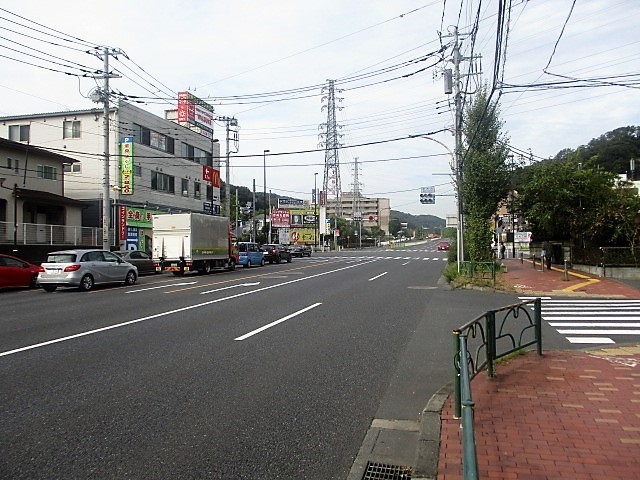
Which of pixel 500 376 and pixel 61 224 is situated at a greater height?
pixel 61 224

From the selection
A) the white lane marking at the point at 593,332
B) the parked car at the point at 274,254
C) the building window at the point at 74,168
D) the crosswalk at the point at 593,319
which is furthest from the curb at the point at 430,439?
the parked car at the point at 274,254

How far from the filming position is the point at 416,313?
13250 mm

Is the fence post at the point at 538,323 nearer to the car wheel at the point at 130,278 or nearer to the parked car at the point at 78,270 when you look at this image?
the parked car at the point at 78,270

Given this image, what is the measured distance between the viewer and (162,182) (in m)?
42.5

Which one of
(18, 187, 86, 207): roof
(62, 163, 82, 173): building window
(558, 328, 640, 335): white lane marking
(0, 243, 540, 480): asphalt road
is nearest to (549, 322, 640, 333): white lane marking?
(558, 328, 640, 335): white lane marking

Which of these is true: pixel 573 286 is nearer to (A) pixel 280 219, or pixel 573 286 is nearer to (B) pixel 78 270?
(B) pixel 78 270

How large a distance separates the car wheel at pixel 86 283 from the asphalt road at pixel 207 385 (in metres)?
6.02

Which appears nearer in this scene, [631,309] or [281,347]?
[281,347]

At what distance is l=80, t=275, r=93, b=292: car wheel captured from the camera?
63.4 feet

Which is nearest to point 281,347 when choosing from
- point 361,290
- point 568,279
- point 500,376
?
point 500,376

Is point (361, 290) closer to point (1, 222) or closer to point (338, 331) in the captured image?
point (338, 331)

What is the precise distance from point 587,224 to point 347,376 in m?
25.9

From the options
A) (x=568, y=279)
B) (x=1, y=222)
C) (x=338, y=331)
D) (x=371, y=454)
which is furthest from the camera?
(x=1, y=222)

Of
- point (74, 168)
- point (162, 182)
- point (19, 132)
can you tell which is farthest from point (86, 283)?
point (19, 132)
